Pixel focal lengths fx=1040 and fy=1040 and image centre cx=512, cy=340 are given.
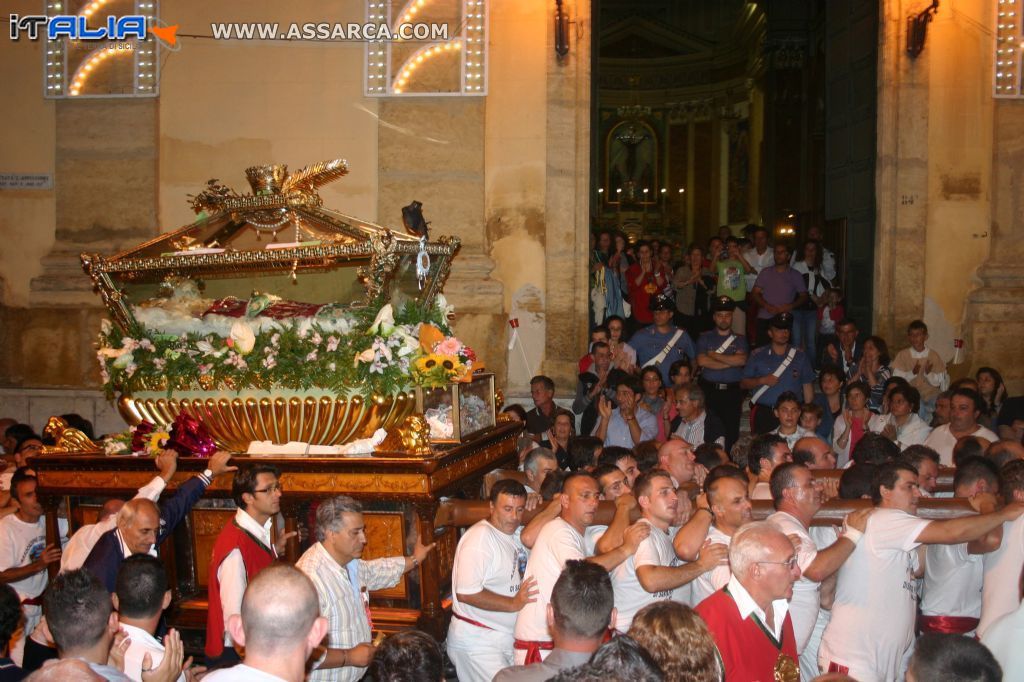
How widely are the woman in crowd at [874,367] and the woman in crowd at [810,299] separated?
46.8 inches

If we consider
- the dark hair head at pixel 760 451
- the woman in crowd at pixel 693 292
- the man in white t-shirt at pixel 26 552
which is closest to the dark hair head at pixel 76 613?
the man in white t-shirt at pixel 26 552

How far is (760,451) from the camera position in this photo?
6.52 m

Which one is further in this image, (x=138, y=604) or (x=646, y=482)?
(x=646, y=482)

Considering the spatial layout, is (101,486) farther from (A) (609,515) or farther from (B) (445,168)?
(B) (445,168)

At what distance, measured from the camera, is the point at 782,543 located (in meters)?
4.27

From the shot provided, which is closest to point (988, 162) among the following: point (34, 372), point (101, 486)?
point (101, 486)

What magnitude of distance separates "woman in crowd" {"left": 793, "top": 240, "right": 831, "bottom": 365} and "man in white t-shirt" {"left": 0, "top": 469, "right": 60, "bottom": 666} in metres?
7.80

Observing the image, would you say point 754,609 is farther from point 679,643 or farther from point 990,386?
point 990,386

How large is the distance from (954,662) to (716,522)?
1982 millimetres

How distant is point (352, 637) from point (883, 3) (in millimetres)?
9749

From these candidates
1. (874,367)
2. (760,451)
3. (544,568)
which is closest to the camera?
(544,568)

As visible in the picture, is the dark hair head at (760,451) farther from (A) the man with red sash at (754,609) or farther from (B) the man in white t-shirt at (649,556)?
(A) the man with red sash at (754,609)

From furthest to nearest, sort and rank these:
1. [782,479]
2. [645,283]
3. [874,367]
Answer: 1. [645,283]
2. [874,367]
3. [782,479]

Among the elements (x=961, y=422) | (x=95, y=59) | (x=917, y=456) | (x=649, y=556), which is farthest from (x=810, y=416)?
(x=95, y=59)
